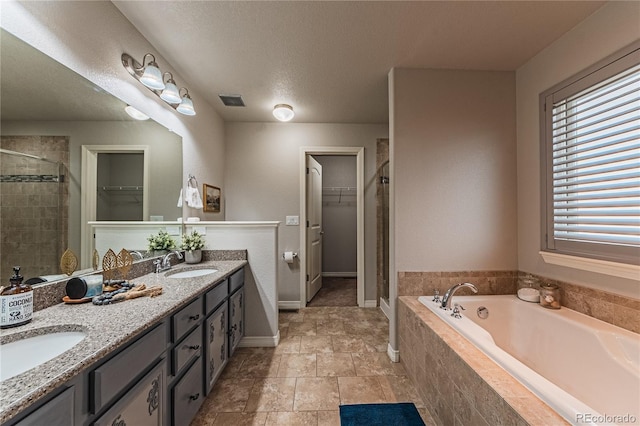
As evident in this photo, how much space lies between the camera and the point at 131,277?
169cm

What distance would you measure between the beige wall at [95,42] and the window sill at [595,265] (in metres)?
2.93

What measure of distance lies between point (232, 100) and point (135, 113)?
116 centimetres

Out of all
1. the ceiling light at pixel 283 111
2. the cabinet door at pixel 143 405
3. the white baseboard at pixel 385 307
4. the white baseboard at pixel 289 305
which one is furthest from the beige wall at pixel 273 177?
the cabinet door at pixel 143 405

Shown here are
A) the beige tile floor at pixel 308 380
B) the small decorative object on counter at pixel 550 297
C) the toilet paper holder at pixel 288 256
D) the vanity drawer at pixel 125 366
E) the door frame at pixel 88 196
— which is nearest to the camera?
the vanity drawer at pixel 125 366

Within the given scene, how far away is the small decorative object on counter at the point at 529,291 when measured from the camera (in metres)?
1.90

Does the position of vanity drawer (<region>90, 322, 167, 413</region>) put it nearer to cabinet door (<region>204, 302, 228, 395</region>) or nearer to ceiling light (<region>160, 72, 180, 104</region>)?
cabinet door (<region>204, 302, 228, 395</region>)

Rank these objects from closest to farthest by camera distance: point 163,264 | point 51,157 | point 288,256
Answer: point 51,157
point 163,264
point 288,256

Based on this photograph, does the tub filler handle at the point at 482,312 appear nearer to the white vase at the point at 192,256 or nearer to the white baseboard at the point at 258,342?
the white baseboard at the point at 258,342

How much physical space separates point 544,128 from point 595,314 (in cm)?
130

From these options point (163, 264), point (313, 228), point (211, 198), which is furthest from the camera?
point (313, 228)

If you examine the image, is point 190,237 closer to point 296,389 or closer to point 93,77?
point 93,77

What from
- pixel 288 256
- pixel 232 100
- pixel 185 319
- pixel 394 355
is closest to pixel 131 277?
pixel 185 319

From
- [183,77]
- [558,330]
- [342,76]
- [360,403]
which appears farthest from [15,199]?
[558,330]

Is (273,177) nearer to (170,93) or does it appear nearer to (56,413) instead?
(170,93)
